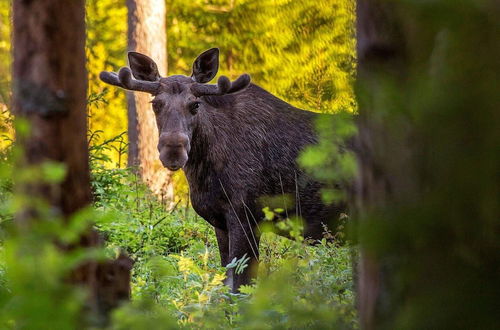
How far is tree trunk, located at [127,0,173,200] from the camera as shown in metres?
17.2

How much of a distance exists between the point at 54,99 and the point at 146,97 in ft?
45.6

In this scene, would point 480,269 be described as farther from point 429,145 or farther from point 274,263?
point 274,263

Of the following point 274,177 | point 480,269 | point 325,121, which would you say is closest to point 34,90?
point 325,121

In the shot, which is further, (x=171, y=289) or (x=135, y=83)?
(x=135, y=83)

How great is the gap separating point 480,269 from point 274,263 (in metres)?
4.79

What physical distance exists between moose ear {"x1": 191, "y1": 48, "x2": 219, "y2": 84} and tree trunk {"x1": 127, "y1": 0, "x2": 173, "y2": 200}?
8.51 meters

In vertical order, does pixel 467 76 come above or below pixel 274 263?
above

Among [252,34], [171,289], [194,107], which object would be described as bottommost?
[171,289]

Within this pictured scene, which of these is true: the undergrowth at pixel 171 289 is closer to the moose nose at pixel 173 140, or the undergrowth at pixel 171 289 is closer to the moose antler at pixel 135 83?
the moose nose at pixel 173 140

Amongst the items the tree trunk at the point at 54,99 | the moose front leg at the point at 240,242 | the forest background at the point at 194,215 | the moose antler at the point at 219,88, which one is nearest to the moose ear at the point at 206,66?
the moose antler at the point at 219,88

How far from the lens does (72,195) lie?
380cm

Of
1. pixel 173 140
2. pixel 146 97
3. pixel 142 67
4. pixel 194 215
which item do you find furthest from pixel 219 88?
pixel 146 97

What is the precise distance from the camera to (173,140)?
7.59 meters

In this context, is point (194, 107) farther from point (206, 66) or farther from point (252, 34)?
point (252, 34)
